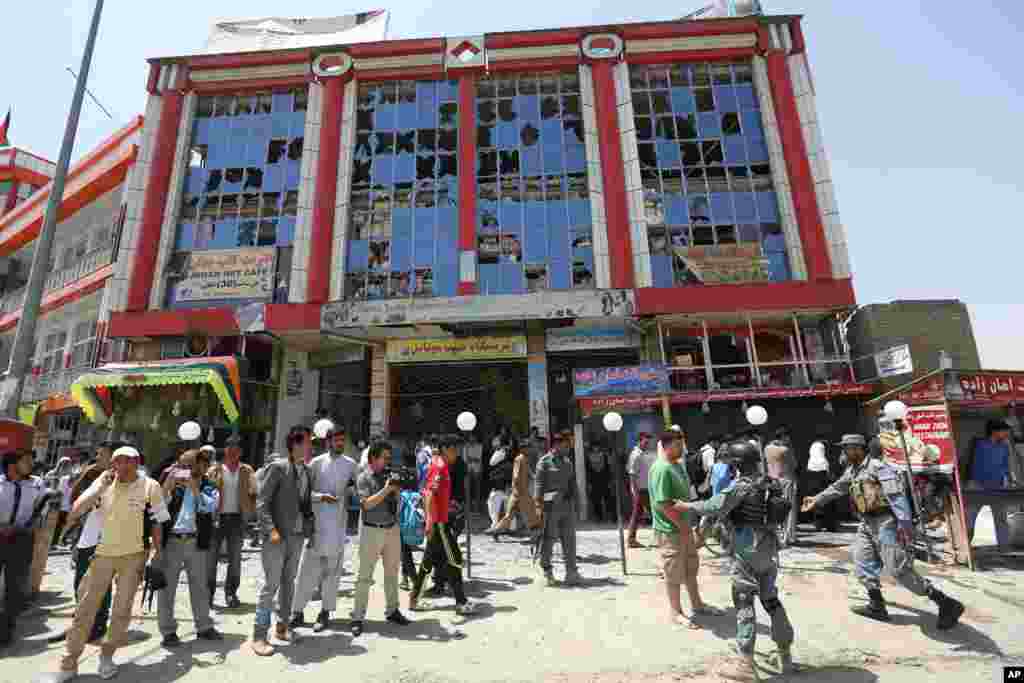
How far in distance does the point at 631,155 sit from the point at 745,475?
15.0 m

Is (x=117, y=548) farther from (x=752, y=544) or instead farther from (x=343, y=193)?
(x=343, y=193)

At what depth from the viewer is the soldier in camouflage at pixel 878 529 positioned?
494 centimetres

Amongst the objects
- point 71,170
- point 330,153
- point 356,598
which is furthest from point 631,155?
point 71,170

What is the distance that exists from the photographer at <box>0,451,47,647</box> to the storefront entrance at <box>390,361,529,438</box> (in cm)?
1097

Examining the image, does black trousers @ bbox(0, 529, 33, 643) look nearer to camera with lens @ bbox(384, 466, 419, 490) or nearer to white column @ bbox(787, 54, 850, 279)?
camera with lens @ bbox(384, 466, 419, 490)

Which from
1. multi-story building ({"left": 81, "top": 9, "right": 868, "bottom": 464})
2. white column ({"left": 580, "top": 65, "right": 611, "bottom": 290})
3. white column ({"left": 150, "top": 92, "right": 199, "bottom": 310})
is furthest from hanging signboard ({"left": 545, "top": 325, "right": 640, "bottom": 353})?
white column ({"left": 150, "top": 92, "right": 199, "bottom": 310})

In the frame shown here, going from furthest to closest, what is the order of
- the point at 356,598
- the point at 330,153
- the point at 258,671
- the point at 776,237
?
the point at 330,153 < the point at 776,237 < the point at 356,598 < the point at 258,671

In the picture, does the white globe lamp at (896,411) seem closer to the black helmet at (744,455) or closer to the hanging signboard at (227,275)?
the black helmet at (744,455)

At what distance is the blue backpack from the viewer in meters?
6.27

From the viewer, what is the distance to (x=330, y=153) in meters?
18.1

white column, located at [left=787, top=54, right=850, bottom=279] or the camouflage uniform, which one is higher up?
white column, located at [left=787, top=54, right=850, bottom=279]

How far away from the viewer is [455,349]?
1589 centimetres

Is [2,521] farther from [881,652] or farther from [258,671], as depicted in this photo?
[881,652]

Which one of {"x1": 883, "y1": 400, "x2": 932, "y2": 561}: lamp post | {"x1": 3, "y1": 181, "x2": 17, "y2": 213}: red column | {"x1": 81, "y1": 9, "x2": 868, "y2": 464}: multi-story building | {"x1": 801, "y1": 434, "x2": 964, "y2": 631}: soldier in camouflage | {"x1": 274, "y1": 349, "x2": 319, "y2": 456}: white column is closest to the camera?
{"x1": 801, "y1": 434, "x2": 964, "y2": 631}: soldier in camouflage
